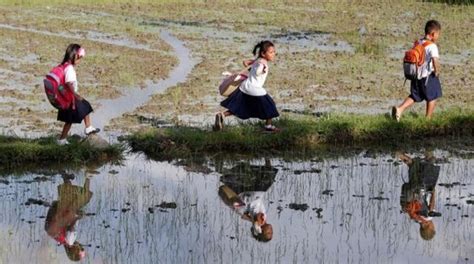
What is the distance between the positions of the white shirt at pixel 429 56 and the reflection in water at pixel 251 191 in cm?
211

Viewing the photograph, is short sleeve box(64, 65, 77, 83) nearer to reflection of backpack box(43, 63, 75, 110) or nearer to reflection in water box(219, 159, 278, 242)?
reflection of backpack box(43, 63, 75, 110)

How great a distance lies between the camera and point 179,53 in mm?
14859

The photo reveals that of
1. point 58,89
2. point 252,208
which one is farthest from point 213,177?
point 58,89

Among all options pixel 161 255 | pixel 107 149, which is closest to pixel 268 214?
pixel 161 255

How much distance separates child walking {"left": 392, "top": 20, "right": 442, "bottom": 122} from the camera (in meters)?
9.23

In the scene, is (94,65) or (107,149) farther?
(94,65)

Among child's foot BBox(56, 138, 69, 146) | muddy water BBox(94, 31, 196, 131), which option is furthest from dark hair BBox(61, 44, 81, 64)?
muddy water BBox(94, 31, 196, 131)

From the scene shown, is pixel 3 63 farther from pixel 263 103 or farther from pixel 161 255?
pixel 161 255

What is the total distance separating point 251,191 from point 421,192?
4.48 feet

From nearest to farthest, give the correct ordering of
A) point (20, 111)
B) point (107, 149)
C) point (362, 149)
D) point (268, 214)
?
point (268, 214), point (107, 149), point (362, 149), point (20, 111)

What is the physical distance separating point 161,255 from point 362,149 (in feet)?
11.6

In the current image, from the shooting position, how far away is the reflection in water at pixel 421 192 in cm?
657

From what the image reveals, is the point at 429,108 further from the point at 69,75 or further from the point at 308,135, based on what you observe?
the point at 69,75

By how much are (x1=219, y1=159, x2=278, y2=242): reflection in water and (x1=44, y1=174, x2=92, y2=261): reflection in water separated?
111cm
